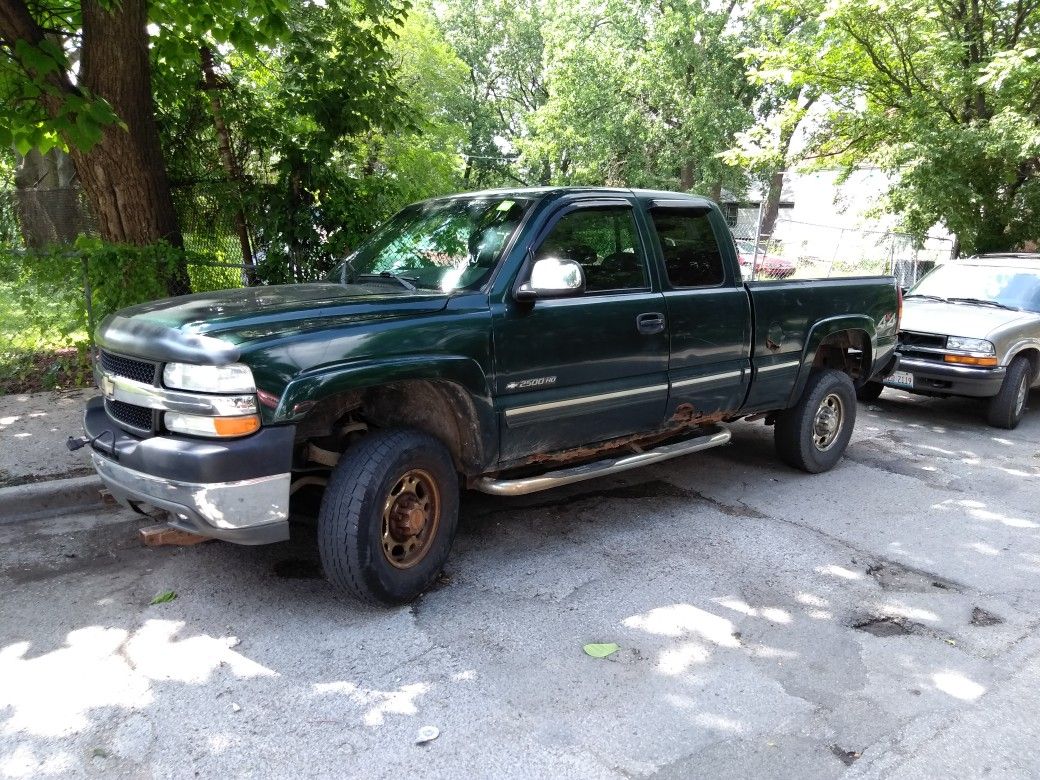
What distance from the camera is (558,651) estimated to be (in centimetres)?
360

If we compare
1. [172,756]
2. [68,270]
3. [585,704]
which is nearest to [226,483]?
[172,756]

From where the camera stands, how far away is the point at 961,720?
3184mm

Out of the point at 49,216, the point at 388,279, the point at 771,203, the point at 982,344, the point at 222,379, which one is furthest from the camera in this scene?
the point at 771,203

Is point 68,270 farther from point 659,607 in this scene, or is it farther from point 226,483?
point 659,607

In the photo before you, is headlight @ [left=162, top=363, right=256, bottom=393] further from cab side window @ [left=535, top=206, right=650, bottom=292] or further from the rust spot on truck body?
cab side window @ [left=535, top=206, right=650, bottom=292]

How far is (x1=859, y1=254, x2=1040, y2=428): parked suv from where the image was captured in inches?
319

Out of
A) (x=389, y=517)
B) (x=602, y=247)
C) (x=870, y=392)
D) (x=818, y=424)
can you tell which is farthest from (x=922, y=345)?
(x=389, y=517)

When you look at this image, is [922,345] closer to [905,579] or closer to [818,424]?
[818,424]

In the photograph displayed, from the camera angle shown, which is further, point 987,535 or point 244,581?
point 987,535

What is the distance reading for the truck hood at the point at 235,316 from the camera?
3369 mm

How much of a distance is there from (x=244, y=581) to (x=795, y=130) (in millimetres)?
17576

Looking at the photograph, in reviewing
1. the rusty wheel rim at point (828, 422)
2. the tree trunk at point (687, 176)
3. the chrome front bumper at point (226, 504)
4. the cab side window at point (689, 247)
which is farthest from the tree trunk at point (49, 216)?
the tree trunk at point (687, 176)

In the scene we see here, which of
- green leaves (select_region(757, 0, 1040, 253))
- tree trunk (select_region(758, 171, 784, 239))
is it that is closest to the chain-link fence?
green leaves (select_region(757, 0, 1040, 253))

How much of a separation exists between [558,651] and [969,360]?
6.49 meters
